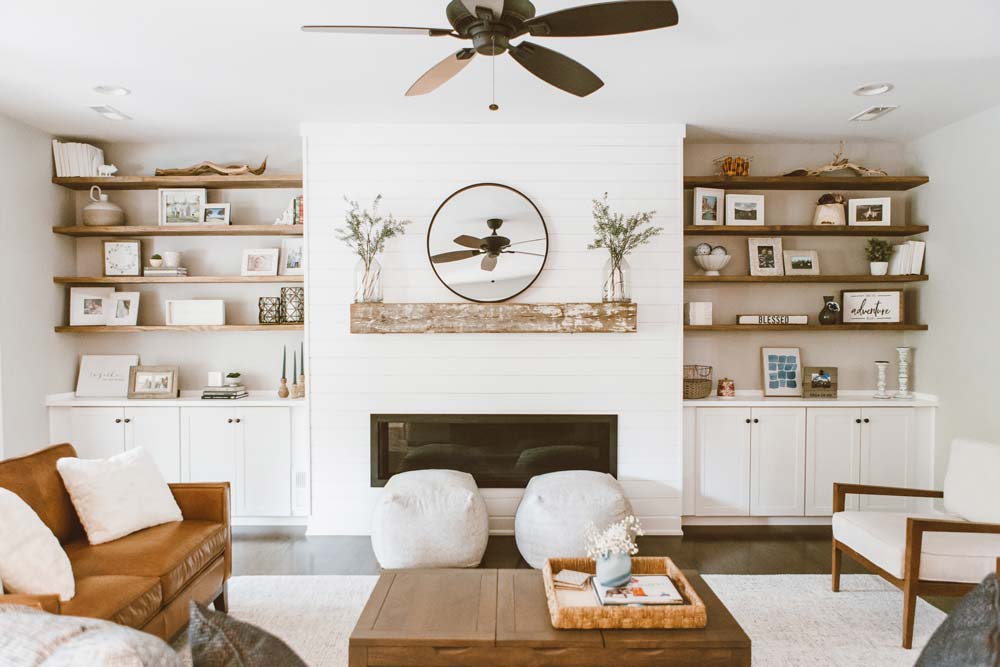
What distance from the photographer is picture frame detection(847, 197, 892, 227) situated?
4.32m

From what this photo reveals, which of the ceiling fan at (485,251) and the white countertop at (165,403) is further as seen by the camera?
the white countertop at (165,403)

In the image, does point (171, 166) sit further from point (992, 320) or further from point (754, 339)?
point (992, 320)

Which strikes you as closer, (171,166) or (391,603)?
(391,603)

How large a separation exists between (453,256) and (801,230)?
96.6 inches

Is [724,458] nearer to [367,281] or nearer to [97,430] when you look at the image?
[367,281]

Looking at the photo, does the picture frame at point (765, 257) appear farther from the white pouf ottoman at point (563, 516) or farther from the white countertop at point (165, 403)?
the white countertop at point (165, 403)

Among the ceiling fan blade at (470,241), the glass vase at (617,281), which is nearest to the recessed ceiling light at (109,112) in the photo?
the ceiling fan blade at (470,241)

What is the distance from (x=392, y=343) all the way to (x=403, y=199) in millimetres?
972

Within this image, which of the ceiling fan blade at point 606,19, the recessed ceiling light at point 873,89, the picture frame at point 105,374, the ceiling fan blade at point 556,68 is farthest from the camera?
the picture frame at point 105,374

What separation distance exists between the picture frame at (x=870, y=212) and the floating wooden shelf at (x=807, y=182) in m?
0.12

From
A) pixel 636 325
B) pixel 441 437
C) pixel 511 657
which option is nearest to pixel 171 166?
pixel 441 437

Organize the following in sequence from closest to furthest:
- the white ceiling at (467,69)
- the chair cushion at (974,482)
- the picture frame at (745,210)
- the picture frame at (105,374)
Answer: the white ceiling at (467,69) → the chair cushion at (974,482) → the picture frame at (745,210) → the picture frame at (105,374)

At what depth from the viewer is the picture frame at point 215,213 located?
174 inches

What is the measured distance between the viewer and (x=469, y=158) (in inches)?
161
